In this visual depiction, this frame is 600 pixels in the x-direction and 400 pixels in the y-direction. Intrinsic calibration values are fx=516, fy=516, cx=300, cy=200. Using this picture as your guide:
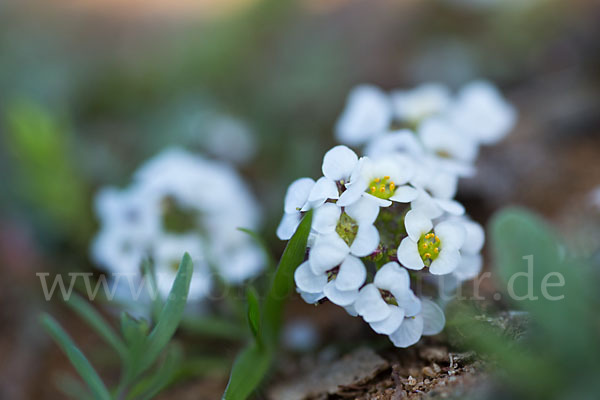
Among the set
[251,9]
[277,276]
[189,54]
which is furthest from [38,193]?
[251,9]

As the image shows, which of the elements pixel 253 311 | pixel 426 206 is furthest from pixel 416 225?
pixel 253 311

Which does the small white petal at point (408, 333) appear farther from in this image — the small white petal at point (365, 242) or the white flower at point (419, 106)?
the white flower at point (419, 106)

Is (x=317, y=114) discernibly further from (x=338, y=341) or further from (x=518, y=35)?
(x=338, y=341)

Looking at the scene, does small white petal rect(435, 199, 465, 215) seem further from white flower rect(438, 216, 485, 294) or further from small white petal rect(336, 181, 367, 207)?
small white petal rect(336, 181, 367, 207)

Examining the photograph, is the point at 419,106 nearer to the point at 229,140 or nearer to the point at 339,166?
the point at 339,166

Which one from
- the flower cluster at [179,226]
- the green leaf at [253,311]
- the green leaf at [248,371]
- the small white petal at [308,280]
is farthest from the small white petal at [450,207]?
the flower cluster at [179,226]

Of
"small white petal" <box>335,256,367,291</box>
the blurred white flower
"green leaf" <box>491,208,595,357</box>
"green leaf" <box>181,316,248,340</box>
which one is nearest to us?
"green leaf" <box>491,208,595,357</box>

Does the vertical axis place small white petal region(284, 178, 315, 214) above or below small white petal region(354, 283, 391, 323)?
above

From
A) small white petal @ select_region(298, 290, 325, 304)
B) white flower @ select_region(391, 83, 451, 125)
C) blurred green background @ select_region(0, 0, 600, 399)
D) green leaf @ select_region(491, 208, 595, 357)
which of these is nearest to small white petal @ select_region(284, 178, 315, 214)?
small white petal @ select_region(298, 290, 325, 304)
